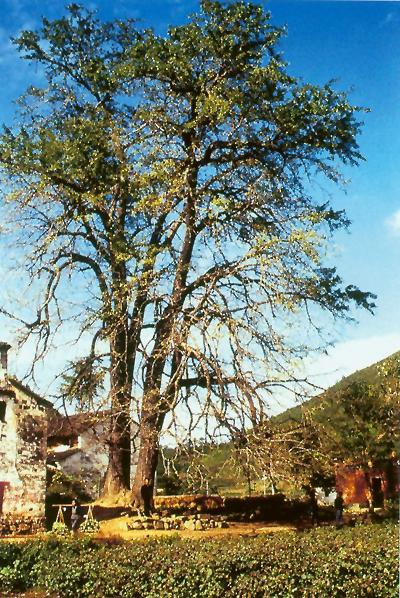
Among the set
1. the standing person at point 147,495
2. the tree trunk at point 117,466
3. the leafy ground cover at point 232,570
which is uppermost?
the tree trunk at point 117,466

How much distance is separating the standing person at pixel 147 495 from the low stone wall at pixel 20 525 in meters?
6.19

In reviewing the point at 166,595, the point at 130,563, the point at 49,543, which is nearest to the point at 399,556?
the point at 166,595

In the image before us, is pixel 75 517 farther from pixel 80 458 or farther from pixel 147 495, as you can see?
pixel 80 458

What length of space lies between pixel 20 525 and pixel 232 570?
44.2ft

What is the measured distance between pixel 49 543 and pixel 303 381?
658cm

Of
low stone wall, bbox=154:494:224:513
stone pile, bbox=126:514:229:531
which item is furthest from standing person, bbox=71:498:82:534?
stone pile, bbox=126:514:229:531

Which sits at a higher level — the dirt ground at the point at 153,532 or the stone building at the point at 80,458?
the stone building at the point at 80,458

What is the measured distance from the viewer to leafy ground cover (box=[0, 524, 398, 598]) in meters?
9.51

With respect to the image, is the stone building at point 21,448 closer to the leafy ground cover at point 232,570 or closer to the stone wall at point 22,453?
the stone wall at point 22,453

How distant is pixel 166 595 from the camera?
31.6 feet

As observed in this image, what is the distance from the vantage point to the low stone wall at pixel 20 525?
20.4 m

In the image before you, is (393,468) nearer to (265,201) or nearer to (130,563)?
(265,201)

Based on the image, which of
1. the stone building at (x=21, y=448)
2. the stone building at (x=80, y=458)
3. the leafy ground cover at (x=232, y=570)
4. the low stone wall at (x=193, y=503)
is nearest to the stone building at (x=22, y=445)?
the stone building at (x=21, y=448)

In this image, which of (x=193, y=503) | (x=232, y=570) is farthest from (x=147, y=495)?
(x=232, y=570)
